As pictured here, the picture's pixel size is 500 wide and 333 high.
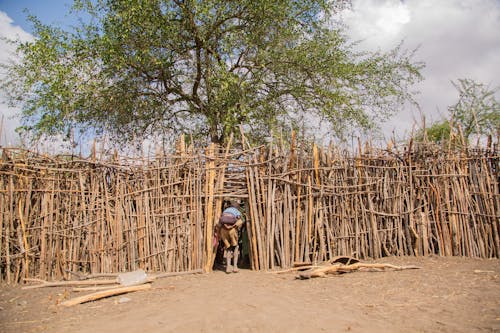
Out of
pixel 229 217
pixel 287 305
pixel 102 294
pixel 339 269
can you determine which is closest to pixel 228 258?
pixel 229 217

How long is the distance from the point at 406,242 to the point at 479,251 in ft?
3.74

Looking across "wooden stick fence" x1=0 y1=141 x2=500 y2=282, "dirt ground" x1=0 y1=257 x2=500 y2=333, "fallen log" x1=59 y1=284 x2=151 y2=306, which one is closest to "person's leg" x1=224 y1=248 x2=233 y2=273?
"wooden stick fence" x1=0 y1=141 x2=500 y2=282

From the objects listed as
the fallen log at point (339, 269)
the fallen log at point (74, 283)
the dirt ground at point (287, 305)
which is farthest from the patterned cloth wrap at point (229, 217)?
the fallen log at point (74, 283)

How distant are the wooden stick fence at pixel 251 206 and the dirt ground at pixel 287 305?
1.88 feet

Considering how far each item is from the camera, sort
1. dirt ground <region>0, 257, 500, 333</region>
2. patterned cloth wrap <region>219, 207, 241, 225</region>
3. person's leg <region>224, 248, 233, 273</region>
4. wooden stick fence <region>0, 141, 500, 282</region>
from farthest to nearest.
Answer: person's leg <region>224, 248, 233, 273</region> → patterned cloth wrap <region>219, 207, 241, 225</region> → wooden stick fence <region>0, 141, 500, 282</region> → dirt ground <region>0, 257, 500, 333</region>

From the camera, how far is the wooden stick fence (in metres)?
6.25

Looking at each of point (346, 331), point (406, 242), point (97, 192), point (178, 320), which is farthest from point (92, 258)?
point (406, 242)

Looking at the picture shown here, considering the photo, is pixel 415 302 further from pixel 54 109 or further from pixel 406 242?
pixel 54 109

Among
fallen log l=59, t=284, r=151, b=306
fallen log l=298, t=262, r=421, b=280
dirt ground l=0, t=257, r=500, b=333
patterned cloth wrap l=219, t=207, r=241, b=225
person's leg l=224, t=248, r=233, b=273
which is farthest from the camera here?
person's leg l=224, t=248, r=233, b=273

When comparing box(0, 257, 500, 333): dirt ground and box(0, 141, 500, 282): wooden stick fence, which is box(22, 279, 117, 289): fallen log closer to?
box(0, 257, 500, 333): dirt ground

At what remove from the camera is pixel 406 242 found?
22.6 feet

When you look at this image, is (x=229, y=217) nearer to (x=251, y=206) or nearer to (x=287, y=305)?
(x=251, y=206)

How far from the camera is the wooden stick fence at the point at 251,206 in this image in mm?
6246

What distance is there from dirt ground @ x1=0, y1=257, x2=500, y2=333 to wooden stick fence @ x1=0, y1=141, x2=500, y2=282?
572mm
